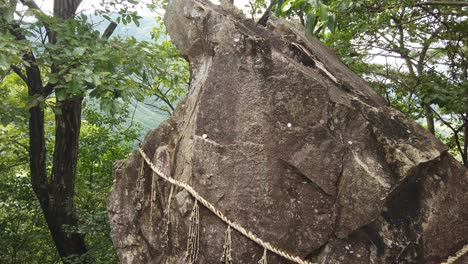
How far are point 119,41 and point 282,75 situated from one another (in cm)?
334

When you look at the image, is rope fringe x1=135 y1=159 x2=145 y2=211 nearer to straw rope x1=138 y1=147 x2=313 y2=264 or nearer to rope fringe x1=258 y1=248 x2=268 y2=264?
straw rope x1=138 y1=147 x2=313 y2=264

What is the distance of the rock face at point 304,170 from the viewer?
11.1ft

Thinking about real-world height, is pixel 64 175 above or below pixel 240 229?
below

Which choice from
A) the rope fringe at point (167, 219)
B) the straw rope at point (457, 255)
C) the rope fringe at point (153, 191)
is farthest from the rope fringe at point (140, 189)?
the straw rope at point (457, 255)

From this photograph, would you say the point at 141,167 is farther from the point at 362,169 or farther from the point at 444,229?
the point at 444,229

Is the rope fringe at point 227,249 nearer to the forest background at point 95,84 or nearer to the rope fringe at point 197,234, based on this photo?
the rope fringe at point 197,234

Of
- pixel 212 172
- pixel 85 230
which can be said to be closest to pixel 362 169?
pixel 212 172

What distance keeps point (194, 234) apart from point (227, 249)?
317mm

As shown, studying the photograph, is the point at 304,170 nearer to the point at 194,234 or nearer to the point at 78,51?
the point at 194,234

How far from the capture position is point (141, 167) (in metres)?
4.46

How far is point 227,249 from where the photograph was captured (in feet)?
11.3

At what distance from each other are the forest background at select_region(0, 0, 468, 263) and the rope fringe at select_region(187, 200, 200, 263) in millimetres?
1797

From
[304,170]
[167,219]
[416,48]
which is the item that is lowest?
[167,219]

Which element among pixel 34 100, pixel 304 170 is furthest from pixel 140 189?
pixel 34 100
